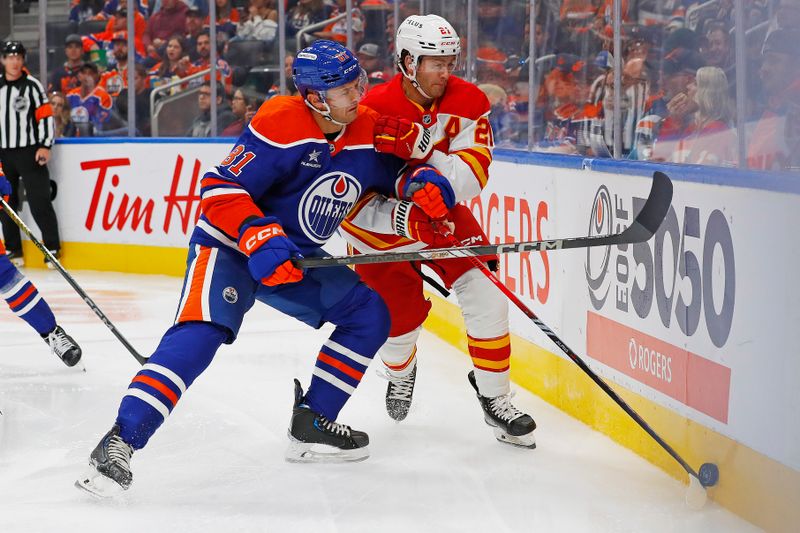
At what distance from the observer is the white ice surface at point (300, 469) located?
8.40ft

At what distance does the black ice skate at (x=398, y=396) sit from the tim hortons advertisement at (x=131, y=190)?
3.25 metres

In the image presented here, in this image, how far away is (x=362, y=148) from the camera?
2.94m

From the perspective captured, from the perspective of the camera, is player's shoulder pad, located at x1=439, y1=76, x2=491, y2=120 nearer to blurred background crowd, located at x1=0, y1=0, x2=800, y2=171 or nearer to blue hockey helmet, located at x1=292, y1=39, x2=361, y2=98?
blue hockey helmet, located at x1=292, y1=39, x2=361, y2=98

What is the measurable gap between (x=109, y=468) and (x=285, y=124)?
2.94 feet

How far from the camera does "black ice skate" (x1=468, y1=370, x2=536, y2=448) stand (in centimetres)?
314

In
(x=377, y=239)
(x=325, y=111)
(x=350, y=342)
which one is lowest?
(x=350, y=342)

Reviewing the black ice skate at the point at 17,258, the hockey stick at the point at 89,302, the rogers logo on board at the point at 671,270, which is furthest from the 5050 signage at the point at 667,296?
the black ice skate at the point at 17,258

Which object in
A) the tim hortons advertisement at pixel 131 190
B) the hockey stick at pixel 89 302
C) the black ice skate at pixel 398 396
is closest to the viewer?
the black ice skate at pixel 398 396

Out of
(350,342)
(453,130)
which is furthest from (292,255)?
(453,130)

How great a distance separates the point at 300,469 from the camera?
2965 mm

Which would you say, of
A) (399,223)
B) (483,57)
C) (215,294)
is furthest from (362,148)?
(483,57)

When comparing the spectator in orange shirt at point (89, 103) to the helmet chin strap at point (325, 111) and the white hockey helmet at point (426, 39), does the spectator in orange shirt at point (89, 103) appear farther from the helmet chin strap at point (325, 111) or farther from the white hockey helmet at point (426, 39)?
the helmet chin strap at point (325, 111)

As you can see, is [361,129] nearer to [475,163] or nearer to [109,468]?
[475,163]

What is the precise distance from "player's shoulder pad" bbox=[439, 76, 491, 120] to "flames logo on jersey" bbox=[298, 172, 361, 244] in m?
0.37
